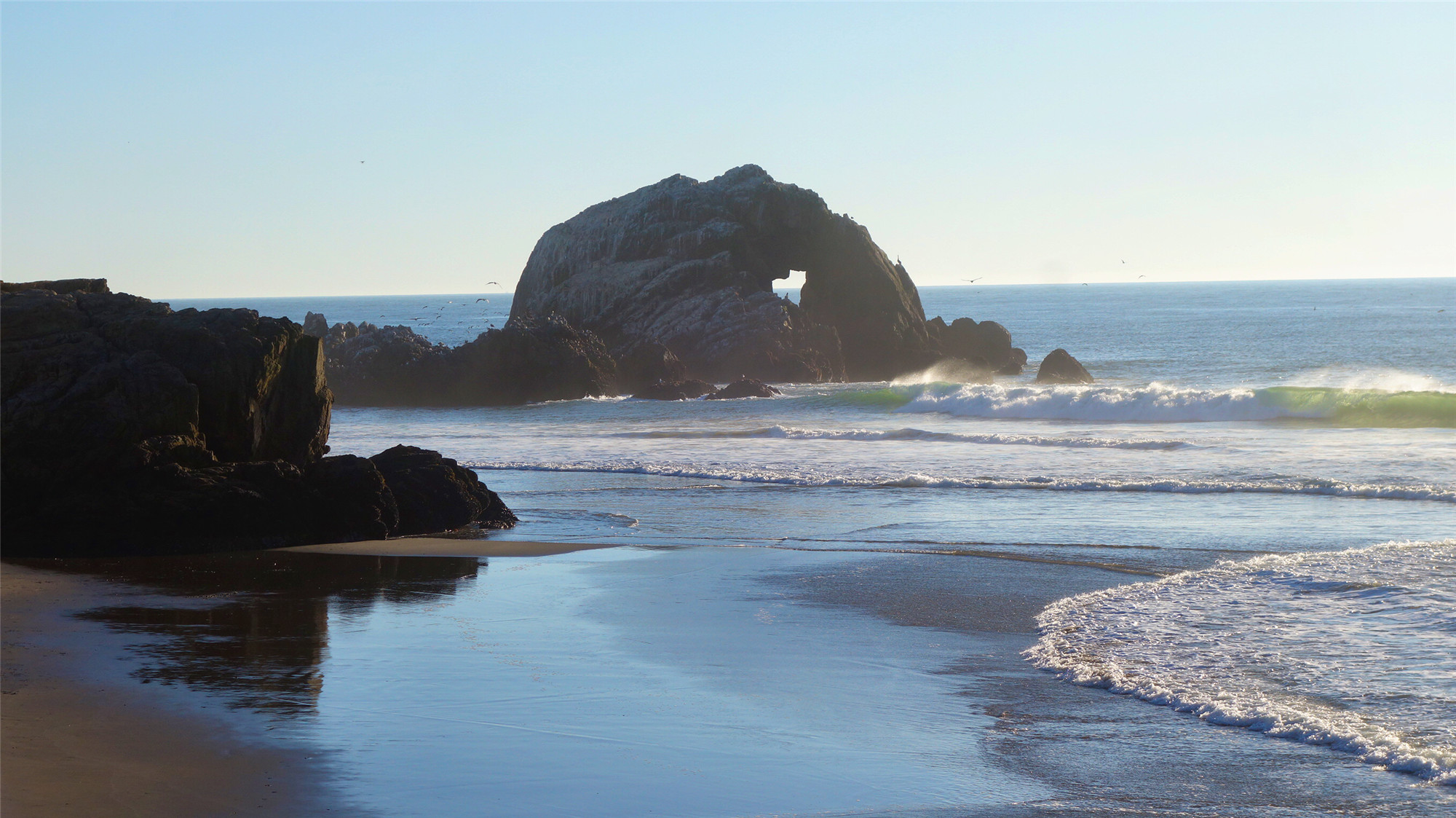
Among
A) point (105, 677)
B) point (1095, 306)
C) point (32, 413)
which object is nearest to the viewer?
point (105, 677)

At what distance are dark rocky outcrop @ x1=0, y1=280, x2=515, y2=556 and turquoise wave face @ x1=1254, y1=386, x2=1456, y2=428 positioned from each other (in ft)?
71.1

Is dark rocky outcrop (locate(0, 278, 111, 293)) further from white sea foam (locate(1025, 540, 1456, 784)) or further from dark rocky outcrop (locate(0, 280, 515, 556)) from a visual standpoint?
white sea foam (locate(1025, 540, 1456, 784))

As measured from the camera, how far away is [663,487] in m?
17.9

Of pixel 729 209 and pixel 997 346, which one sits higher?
pixel 729 209

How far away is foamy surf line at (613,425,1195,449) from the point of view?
73.5 feet

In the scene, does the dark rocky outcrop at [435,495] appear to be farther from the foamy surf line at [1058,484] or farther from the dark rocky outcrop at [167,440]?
the foamy surf line at [1058,484]

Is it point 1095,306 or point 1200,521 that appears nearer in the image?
point 1200,521

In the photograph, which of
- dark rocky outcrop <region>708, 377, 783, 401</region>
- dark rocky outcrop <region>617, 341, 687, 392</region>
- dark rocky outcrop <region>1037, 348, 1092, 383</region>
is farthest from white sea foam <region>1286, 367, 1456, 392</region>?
dark rocky outcrop <region>617, 341, 687, 392</region>

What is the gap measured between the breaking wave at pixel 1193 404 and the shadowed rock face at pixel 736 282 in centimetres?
1164

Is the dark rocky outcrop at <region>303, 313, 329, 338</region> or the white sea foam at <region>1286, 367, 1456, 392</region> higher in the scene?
the dark rocky outcrop at <region>303, 313, 329, 338</region>

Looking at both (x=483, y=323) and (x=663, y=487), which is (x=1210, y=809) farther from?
(x=483, y=323)

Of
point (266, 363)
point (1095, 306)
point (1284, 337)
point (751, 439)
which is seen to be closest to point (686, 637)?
point (266, 363)

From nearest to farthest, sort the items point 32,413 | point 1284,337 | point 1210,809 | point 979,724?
point 1210,809 < point 979,724 < point 32,413 < point 1284,337

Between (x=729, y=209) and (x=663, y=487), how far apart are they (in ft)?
108
